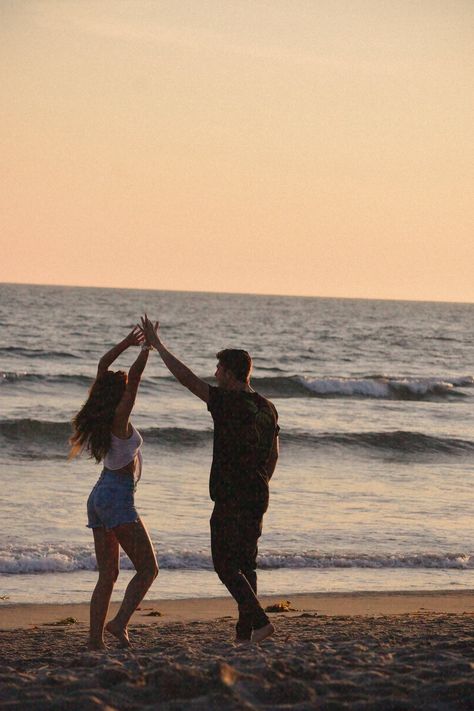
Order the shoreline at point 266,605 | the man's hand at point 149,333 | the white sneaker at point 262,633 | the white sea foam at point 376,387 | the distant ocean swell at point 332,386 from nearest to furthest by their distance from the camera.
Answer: the man's hand at point 149,333 → the white sneaker at point 262,633 → the shoreline at point 266,605 → the distant ocean swell at point 332,386 → the white sea foam at point 376,387

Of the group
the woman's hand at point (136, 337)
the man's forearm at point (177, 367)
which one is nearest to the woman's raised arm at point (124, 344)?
the woman's hand at point (136, 337)

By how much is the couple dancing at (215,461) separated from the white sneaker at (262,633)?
0.20 m

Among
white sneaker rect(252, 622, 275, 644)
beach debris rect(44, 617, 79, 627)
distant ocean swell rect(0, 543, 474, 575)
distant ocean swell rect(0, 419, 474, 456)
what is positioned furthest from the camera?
distant ocean swell rect(0, 419, 474, 456)

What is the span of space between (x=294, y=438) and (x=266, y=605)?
1332cm

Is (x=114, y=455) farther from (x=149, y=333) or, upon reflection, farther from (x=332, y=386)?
(x=332, y=386)

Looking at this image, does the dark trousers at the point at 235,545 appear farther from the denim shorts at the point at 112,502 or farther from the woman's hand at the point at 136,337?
the woman's hand at the point at 136,337

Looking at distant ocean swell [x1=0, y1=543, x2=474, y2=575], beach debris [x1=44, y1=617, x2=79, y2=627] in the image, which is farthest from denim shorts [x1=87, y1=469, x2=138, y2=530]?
distant ocean swell [x1=0, y1=543, x2=474, y2=575]

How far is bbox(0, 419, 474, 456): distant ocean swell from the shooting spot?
824 inches

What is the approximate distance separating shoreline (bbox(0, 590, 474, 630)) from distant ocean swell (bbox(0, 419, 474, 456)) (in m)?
11.0

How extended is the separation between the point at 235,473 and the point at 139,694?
160 centimetres

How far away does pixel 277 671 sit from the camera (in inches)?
206

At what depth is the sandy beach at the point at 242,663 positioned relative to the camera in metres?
4.87

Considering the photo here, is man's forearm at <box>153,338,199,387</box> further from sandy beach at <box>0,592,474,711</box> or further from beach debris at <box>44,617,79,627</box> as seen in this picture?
beach debris at <box>44,617,79,627</box>

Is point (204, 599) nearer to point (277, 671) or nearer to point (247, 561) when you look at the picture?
point (247, 561)
